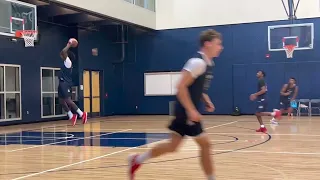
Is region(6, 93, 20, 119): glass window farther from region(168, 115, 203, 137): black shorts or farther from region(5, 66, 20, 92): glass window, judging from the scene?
region(168, 115, 203, 137): black shorts

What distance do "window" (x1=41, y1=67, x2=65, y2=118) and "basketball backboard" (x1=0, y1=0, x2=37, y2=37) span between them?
131 inches

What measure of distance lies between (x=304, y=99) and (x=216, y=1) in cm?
620

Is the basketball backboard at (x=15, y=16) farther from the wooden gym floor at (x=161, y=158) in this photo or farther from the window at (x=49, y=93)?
the wooden gym floor at (x=161, y=158)

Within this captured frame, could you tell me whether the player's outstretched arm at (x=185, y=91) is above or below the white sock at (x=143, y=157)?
above

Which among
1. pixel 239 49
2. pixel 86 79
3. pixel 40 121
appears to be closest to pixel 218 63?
pixel 239 49

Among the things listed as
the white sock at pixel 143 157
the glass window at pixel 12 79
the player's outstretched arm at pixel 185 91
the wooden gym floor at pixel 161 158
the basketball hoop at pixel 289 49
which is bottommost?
the wooden gym floor at pixel 161 158

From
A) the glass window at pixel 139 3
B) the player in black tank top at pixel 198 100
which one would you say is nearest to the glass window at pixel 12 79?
the glass window at pixel 139 3

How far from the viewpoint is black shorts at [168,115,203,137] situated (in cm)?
421

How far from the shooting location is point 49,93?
18.7 meters

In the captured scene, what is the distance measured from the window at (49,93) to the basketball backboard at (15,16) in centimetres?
332

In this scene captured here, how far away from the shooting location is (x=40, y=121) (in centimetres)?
1800

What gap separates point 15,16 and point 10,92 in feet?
10.5

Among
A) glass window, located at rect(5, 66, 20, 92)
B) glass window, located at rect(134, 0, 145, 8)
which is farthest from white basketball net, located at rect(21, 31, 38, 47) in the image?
glass window, located at rect(134, 0, 145, 8)

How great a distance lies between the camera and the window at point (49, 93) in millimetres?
18344
